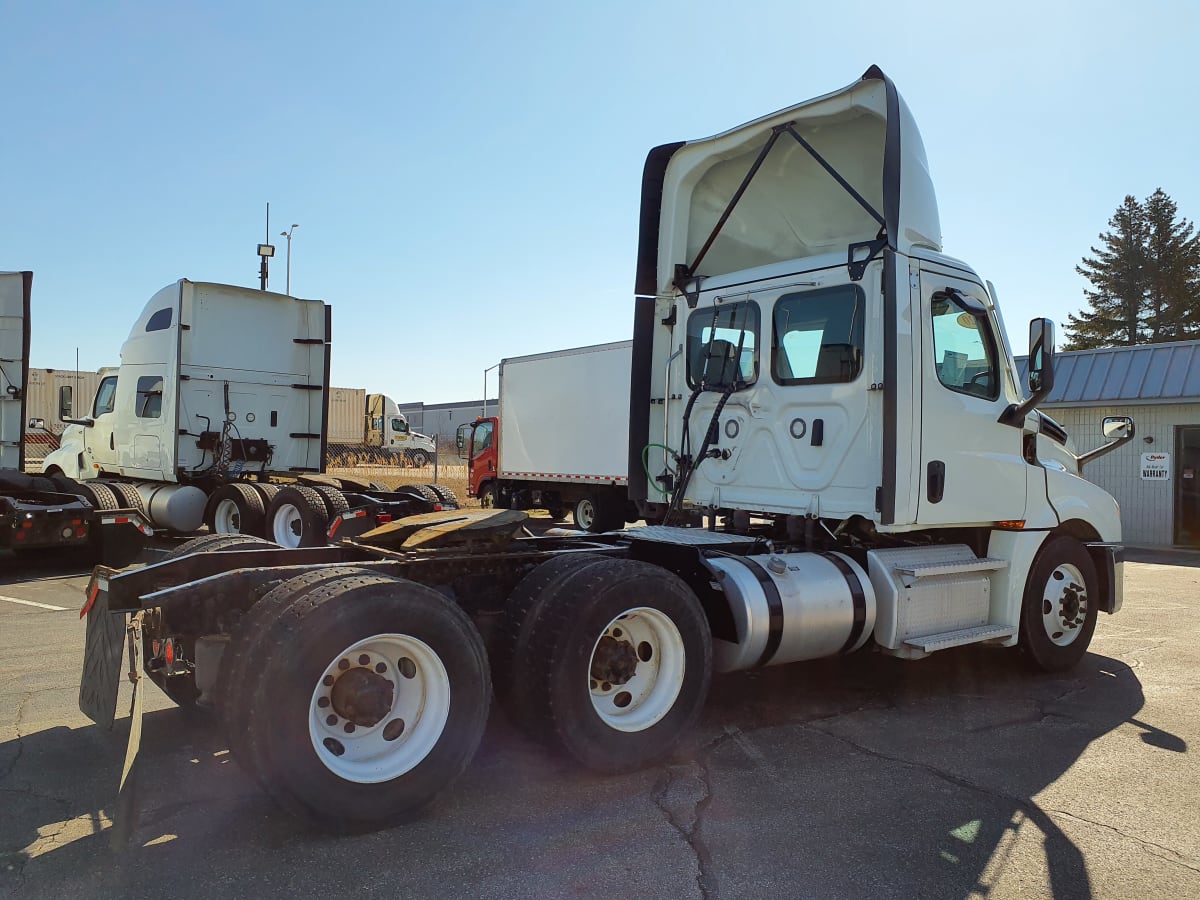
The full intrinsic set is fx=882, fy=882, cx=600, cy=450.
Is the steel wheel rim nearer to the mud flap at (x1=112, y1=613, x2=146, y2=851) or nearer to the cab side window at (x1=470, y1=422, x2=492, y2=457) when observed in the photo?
the mud flap at (x1=112, y1=613, x2=146, y2=851)

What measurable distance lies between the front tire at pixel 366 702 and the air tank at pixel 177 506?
9.98 meters

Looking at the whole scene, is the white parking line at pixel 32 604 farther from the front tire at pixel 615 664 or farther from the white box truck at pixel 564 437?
the white box truck at pixel 564 437

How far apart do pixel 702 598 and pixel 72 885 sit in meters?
3.26

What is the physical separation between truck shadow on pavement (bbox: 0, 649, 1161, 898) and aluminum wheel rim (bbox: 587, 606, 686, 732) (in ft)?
0.94

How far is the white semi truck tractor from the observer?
3557 mm

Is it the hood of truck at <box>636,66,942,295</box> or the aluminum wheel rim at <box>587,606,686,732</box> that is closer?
the aluminum wheel rim at <box>587,606,686,732</box>

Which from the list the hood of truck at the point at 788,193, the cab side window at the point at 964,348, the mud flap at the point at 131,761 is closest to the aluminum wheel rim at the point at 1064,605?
the cab side window at the point at 964,348

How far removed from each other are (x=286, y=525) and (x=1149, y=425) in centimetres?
1558

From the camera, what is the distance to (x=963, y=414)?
19.1ft

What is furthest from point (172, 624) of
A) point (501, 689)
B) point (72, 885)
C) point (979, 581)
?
point (979, 581)

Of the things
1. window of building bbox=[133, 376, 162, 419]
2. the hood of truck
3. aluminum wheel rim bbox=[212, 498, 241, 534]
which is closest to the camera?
the hood of truck

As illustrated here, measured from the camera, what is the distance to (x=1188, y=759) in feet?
15.3

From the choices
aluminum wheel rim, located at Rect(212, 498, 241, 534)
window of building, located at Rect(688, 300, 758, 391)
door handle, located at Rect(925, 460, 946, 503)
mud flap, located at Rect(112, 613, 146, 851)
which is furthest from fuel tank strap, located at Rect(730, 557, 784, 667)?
aluminum wheel rim, located at Rect(212, 498, 241, 534)

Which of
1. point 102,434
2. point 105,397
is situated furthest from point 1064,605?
point 105,397
